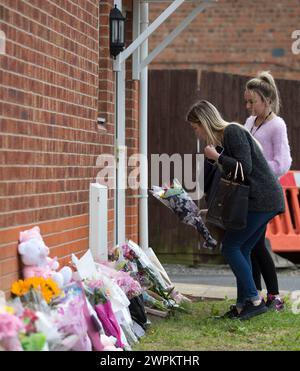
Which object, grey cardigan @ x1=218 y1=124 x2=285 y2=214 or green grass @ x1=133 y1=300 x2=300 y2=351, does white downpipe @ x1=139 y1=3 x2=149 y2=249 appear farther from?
grey cardigan @ x1=218 y1=124 x2=285 y2=214

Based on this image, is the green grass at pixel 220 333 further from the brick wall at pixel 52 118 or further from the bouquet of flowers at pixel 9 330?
the bouquet of flowers at pixel 9 330

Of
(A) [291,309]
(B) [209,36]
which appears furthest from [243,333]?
(B) [209,36]

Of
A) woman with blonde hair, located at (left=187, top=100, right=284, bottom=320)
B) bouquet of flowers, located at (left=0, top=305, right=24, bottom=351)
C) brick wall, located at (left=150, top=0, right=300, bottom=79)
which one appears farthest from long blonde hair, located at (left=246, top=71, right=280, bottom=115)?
brick wall, located at (left=150, top=0, right=300, bottom=79)

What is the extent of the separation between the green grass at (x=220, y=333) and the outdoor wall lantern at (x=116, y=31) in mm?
2275

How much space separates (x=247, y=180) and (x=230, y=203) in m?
0.24

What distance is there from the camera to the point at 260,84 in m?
7.92

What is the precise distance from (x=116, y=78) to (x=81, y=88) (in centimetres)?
134

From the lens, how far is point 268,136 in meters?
7.95


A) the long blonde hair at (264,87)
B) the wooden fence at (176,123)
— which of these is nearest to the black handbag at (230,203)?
the long blonde hair at (264,87)

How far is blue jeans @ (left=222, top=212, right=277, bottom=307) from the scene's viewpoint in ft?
24.4

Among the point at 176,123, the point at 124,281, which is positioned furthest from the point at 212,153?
the point at 176,123

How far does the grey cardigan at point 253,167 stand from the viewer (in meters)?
7.18
